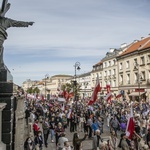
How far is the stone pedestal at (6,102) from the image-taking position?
219 inches

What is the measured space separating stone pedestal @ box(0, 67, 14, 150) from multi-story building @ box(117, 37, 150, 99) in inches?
1546

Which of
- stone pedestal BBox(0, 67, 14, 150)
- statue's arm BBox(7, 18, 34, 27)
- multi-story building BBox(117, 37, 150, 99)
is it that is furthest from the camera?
multi-story building BBox(117, 37, 150, 99)

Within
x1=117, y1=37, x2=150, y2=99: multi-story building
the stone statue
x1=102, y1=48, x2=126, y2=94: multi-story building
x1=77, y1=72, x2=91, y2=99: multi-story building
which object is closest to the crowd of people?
the stone statue

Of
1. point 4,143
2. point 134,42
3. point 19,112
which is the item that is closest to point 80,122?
point 19,112

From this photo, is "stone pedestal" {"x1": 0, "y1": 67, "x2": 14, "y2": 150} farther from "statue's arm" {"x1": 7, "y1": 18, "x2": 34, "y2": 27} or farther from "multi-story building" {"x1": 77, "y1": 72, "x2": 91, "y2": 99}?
"multi-story building" {"x1": 77, "y1": 72, "x2": 91, "y2": 99}

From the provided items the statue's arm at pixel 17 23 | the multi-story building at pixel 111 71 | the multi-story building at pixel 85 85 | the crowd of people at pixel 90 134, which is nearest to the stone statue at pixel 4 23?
the statue's arm at pixel 17 23

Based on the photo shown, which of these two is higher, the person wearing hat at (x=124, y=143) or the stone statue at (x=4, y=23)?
the stone statue at (x=4, y=23)

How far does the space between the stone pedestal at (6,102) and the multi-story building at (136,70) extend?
39279 millimetres

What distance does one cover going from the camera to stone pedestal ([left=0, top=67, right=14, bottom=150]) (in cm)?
555

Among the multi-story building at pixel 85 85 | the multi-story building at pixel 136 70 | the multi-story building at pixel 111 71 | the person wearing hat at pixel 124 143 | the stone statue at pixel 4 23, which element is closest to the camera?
the stone statue at pixel 4 23

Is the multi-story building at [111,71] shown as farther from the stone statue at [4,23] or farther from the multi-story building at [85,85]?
the stone statue at [4,23]

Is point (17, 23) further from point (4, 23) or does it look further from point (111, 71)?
point (111, 71)

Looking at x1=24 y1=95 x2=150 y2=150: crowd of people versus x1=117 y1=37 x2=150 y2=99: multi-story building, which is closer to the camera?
x1=24 y1=95 x2=150 y2=150: crowd of people

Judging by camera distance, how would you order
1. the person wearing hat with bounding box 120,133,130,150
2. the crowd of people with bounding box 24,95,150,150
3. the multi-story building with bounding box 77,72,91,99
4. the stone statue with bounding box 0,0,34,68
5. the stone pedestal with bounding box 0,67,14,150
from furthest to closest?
the multi-story building with bounding box 77,72,91,99, the crowd of people with bounding box 24,95,150,150, the person wearing hat with bounding box 120,133,130,150, the stone statue with bounding box 0,0,34,68, the stone pedestal with bounding box 0,67,14,150
